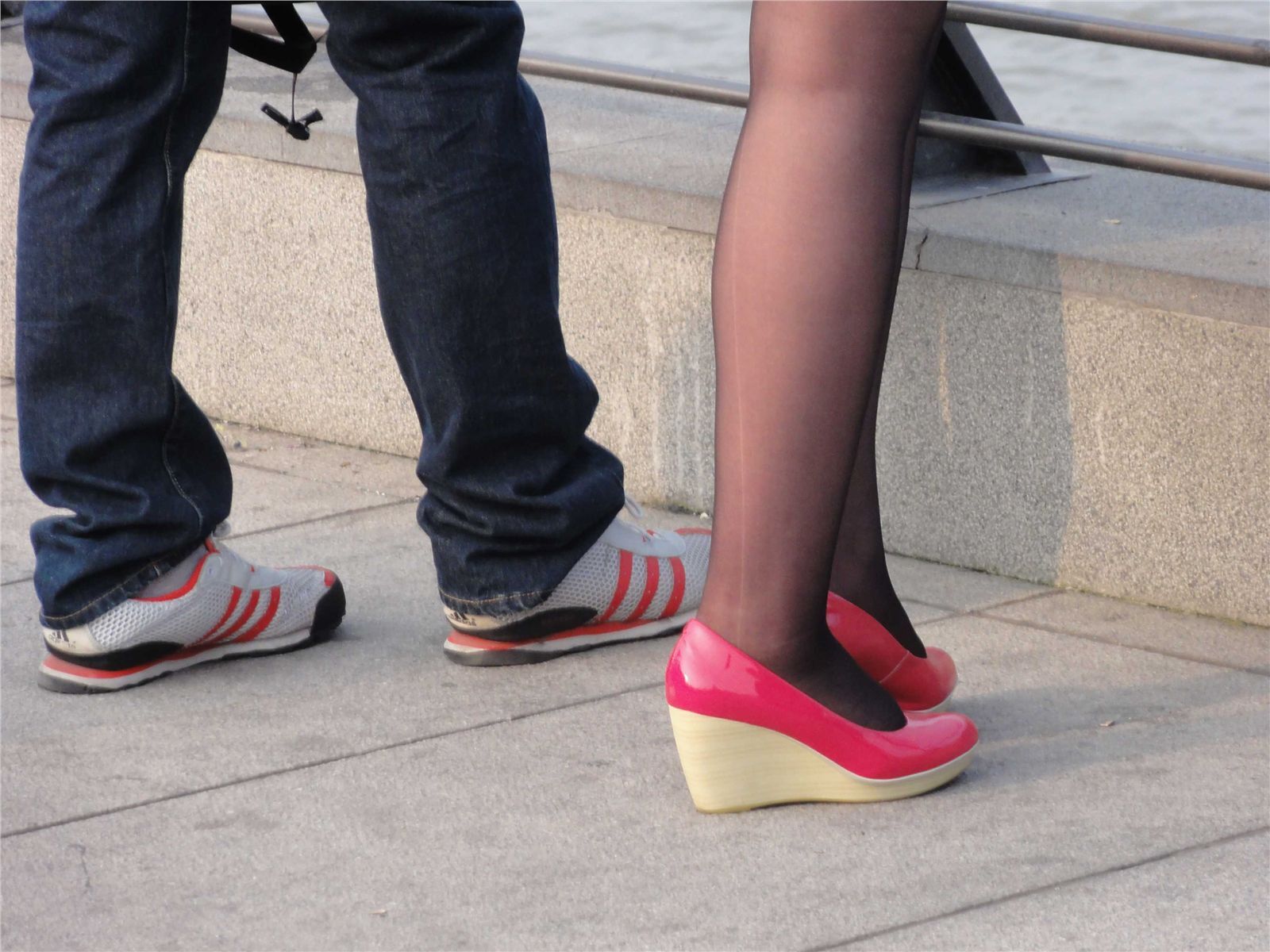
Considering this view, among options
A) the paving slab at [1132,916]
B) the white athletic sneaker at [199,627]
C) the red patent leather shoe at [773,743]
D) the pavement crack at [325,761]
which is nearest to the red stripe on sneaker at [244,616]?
the white athletic sneaker at [199,627]

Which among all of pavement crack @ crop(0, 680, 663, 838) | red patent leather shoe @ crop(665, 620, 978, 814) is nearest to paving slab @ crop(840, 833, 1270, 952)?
red patent leather shoe @ crop(665, 620, 978, 814)

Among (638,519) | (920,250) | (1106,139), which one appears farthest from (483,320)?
(1106,139)

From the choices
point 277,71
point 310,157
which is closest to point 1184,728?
point 310,157

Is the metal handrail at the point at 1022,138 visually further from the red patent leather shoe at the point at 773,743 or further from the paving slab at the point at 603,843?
the red patent leather shoe at the point at 773,743

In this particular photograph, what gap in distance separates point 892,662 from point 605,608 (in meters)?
0.54

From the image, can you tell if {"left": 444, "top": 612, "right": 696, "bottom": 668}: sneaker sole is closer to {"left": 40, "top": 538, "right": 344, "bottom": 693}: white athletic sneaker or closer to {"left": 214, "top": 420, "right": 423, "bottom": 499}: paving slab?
{"left": 40, "top": 538, "right": 344, "bottom": 693}: white athletic sneaker

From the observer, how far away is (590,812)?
216 centimetres

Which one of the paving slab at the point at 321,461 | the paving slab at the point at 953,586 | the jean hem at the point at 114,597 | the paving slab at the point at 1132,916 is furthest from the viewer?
the paving slab at the point at 321,461

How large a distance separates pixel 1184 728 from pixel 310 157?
2.09 m

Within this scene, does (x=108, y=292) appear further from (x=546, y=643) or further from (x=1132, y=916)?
(x=1132, y=916)

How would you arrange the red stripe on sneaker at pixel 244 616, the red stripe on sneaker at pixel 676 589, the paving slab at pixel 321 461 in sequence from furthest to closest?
1. the paving slab at pixel 321 461
2. the red stripe on sneaker at pixel 676 589
3. the red stripe on sneaker at pixel 244 616

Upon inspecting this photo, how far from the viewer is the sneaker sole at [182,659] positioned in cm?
256

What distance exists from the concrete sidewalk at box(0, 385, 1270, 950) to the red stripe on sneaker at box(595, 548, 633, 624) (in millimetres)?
70

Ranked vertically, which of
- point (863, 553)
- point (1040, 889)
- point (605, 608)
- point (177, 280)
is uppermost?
point (177, 280)
